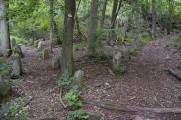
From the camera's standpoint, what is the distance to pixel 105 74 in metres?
6.50

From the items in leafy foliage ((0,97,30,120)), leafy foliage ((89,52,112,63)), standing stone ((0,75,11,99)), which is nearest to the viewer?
leafy foliage ((0,97,30,120))

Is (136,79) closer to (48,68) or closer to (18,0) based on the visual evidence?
(48,68)

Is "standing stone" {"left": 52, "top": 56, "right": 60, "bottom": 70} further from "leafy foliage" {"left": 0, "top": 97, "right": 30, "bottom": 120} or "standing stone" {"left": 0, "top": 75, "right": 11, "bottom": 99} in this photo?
"leafy foliage" {"left": 0, "top": 97, "right": 30, "bottom": 120}

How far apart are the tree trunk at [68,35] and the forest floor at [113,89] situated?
0.75 metres

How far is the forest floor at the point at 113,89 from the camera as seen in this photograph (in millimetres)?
4523

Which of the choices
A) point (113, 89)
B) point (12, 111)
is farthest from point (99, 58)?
point (12, 111)

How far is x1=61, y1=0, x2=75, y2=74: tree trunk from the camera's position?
5.45 m

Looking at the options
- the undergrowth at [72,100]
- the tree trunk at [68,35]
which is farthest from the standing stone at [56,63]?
the undergrowth at [72,100]

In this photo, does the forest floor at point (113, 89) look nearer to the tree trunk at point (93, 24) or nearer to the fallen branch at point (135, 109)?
the fallen branch at point (135, 109)

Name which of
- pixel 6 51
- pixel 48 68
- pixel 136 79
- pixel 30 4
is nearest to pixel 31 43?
pixel 6 51

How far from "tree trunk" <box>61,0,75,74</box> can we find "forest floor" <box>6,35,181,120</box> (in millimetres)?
755

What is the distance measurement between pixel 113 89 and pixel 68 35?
2.18 metres

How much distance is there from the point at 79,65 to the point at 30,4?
2920mm

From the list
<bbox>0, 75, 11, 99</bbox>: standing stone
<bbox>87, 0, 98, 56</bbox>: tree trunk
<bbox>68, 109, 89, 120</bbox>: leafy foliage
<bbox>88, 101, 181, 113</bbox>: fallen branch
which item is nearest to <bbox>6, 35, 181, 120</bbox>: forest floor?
<bbox>88, 101, 181, 113</bbox>: fallen branch
